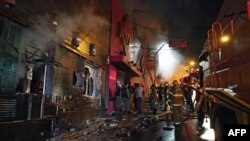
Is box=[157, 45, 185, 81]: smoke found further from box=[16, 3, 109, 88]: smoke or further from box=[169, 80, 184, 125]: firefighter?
box=[169, 80, 184, 125]: firefighter

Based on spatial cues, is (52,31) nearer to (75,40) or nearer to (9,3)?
(75,40)

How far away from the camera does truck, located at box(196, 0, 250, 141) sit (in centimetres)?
330

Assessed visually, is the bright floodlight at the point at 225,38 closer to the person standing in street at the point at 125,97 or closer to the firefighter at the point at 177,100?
the firefighter at the point at 177,100

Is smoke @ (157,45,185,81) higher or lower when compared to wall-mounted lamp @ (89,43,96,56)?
higher

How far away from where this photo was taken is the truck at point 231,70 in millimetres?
3297

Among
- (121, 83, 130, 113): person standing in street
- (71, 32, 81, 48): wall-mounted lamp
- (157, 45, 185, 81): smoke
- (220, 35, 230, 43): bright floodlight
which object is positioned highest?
(157, 45, 185, 81): smoke

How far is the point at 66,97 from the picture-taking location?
8.95 metres

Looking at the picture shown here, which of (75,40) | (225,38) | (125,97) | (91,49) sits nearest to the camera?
(225,38)

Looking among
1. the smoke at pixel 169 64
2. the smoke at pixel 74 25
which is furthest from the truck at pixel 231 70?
the smoke at pixel 169 64

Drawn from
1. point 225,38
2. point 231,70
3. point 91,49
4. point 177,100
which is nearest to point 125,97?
point 91,49

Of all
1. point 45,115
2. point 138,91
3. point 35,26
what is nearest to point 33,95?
point 45,115

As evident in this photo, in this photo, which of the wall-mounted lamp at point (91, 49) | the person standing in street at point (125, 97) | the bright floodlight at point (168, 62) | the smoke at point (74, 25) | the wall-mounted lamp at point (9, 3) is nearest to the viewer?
the wall-mounted lamp at point (9, 3)

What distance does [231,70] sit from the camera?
3844 millimetres

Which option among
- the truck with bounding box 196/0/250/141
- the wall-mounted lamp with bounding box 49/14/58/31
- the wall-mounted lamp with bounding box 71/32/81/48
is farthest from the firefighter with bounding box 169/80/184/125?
the wall-mounted lamp with bounding box 49/14/58/31
